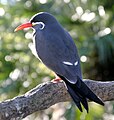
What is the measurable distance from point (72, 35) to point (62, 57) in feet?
5.04

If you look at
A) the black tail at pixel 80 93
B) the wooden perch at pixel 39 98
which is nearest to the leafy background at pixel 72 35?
the wooden perch at pixel 39 98

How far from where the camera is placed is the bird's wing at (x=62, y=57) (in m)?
2.05

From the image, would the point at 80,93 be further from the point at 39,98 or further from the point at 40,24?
the point at 40,24

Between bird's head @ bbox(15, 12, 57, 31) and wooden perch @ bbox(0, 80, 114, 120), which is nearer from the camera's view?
wooden perch @ bbox(0, 80, 114, 120)

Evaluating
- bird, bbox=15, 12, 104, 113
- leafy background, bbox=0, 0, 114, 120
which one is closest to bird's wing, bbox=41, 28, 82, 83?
bird, bbox=15, 12, 104, 113

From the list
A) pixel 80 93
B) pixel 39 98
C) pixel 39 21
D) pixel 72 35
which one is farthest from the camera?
pixel 72 35

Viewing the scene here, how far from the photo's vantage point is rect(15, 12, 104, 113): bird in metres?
1.93

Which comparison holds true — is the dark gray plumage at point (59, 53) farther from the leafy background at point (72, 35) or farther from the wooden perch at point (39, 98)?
the leafy background at point (72, 35)

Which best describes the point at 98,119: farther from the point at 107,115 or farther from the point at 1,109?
the point at 1,109

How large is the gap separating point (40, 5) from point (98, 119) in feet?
3.24

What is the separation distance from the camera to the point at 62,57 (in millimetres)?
2092

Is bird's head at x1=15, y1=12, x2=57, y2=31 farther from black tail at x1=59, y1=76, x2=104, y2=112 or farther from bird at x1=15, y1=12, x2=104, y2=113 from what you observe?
black tail at x1=59, y1=76, x2=104, y2=112

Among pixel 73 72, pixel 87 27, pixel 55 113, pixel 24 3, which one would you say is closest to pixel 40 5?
pixel 24 3

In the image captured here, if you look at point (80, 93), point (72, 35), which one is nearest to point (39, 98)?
point (80, 93)
